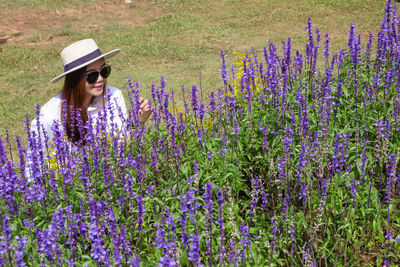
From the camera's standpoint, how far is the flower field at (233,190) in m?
3.12

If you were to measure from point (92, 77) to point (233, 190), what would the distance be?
215 cm

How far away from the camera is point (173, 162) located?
423 centimetres

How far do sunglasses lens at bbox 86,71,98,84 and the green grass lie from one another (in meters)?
3.59

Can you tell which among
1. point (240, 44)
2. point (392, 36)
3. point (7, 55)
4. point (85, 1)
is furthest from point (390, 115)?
point (85, 1)

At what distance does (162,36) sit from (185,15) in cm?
240

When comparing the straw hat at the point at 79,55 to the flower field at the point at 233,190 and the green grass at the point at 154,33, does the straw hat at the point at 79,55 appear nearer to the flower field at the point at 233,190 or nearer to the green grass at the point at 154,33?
the flower field at the point at 233,190

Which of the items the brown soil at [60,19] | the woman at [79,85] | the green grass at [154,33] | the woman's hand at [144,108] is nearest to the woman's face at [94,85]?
the woman at [79,85]

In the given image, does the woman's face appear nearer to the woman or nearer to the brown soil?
the woman

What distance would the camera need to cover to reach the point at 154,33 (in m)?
13.9

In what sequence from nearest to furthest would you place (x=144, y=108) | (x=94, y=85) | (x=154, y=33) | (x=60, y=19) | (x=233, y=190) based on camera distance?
(x=233, y=190), (x=144, y=108), (x=94, y=85), (x=154, y=33), (x=60, y=19)

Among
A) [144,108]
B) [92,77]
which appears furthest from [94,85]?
[144,108]

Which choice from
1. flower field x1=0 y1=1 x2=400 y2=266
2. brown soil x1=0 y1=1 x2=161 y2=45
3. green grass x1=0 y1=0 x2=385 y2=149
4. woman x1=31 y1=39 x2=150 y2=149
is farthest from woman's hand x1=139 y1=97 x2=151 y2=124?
brown soil x1=0 y1=1 x2=161 y2=45

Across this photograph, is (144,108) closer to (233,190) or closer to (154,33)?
(233,190)

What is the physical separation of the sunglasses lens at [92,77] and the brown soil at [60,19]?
937 cm
